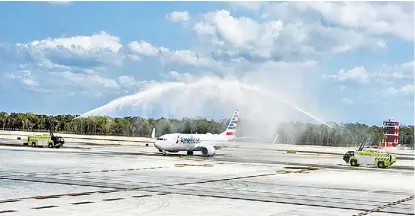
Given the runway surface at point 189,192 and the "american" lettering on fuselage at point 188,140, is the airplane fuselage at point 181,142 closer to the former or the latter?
the "american" lettering on fuselage at point 188,140

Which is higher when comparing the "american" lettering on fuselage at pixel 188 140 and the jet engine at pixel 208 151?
the "american" lettering on fuselage at pixel 188 140

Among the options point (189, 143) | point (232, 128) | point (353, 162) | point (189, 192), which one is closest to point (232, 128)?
point (232, 128)

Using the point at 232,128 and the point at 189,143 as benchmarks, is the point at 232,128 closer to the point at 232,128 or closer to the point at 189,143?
the point at 232,128

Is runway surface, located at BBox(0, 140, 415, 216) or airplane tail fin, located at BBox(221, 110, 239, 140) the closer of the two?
runway surface, located at BBox(0, 140, 415, 216)

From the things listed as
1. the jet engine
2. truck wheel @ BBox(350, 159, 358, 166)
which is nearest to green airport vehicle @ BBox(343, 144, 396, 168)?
truck wheel @ BBox(350, 159, 358, 166)

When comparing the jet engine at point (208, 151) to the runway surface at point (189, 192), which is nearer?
the runway surface at point (189, 192)

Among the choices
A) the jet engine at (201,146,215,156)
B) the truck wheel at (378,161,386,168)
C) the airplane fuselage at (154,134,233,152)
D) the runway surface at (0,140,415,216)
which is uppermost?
the airplane fuselage at (154,134,233,152)

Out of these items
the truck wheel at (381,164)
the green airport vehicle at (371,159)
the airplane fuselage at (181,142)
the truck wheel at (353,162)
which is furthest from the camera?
the airplane fuselage at (181,142)

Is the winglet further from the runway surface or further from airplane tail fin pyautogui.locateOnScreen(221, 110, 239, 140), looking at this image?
the runway surface

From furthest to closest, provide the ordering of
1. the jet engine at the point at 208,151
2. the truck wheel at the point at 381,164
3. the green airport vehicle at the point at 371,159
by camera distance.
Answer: the jet engine at the point at 208,151
the green airport vehicle at the point at 371,159
the truck wheel at the point at 381,164

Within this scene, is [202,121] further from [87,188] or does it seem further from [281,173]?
[87,188]

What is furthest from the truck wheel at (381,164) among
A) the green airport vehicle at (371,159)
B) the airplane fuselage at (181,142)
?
the airplane fuselage at (181,142)

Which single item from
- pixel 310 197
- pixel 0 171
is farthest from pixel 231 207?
pixel 0 171

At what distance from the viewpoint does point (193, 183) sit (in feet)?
162
